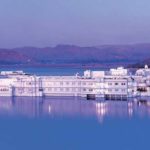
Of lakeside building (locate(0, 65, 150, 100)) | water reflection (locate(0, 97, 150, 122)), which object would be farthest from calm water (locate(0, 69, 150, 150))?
lakeside building (locate(0, 65, 150, 100))

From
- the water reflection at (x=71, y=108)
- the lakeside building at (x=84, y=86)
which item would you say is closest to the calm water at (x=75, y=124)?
the water reflection at (x=71, y=108)

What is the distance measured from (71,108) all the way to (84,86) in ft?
12.1

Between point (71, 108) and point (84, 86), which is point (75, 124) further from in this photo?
point (84, 86)

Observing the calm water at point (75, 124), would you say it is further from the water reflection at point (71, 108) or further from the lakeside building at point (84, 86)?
the lakeside building at point (84, 86)

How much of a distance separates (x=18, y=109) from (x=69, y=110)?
161cm

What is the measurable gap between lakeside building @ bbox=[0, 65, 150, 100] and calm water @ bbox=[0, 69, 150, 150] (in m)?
1.14

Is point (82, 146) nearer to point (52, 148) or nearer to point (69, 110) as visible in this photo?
point (52, 148)

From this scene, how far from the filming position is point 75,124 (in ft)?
51.1

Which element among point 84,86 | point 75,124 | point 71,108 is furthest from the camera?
point 84,86

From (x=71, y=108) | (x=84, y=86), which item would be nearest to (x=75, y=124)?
(x=71, y=108)

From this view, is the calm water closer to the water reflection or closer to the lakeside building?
the water reflection

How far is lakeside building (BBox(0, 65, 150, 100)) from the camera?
21.7 m

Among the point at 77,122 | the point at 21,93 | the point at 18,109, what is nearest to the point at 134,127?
the point at 77,122

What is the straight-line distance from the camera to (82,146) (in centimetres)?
1295
